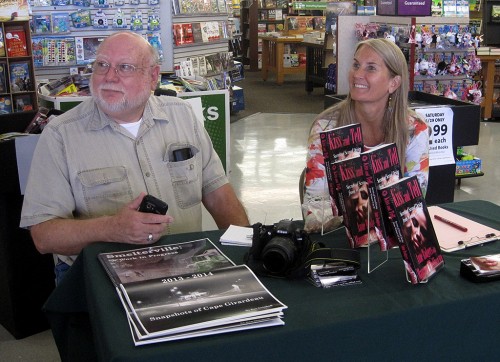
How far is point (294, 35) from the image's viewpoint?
11.7 m

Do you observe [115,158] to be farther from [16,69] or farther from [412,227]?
[16,69]

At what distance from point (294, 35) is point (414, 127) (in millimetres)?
9328

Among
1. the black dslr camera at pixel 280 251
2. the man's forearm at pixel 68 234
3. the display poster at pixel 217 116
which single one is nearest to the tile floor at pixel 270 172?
the display poster at pixel 217 116

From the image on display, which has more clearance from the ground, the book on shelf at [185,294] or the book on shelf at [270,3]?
the book on shelf at [270,3]

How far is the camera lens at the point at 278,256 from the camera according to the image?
1562mm

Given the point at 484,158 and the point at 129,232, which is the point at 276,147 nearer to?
the point at 484,158

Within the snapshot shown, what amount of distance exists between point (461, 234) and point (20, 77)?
586cm

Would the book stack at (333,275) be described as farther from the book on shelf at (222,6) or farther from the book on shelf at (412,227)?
the book on shelf at (222,6)

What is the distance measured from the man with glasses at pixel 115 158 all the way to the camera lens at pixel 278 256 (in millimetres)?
638

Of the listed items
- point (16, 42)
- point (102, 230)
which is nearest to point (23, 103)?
point (16, 42)

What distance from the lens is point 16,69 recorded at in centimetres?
667

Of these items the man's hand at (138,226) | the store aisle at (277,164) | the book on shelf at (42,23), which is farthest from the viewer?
the book on shelf at (42,23)

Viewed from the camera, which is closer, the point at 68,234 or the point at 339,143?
the point at 339,143

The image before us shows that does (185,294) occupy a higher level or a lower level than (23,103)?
higher
